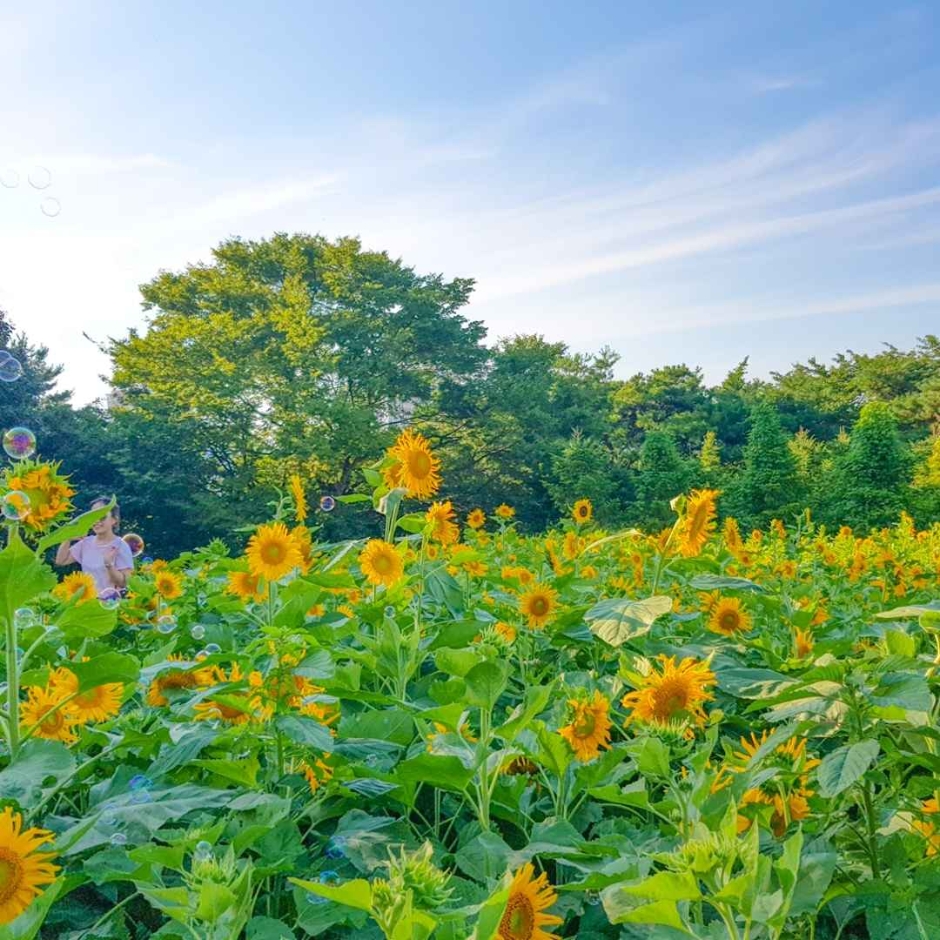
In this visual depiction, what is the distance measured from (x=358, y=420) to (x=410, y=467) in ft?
63.4

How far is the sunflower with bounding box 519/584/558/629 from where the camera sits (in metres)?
1.90

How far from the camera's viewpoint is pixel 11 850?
0.90m

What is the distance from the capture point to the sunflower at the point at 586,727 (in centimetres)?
126

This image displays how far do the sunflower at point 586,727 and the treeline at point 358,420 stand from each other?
1687 centimetres

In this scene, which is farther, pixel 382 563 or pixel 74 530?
pixel 382 563

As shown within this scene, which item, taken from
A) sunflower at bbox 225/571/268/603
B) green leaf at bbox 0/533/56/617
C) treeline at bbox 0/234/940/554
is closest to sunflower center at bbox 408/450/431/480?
sunflower at bbox 225/571/268/603

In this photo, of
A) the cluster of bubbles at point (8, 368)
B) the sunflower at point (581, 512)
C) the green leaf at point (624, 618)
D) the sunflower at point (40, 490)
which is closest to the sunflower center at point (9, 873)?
the sunflower at point (40, 490)

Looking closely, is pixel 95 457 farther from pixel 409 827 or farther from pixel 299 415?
pixel 409 827

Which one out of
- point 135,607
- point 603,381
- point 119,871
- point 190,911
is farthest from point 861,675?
point 603,381

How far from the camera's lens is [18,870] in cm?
91

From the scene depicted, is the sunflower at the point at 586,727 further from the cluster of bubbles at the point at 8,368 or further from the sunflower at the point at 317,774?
the cluster of bubbles at the point at 8,368

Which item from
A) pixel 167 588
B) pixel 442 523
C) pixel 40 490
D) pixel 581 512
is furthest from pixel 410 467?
pixel 581 512

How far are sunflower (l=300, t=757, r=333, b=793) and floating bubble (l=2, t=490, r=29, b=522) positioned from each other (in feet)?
2.07

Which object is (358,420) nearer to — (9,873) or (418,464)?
(418,464)
